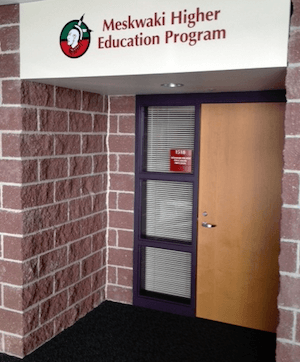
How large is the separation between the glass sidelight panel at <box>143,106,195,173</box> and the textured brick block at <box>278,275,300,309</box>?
57.7 inches

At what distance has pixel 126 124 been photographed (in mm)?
3494

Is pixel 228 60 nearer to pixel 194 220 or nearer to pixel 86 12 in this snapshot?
pixel 86 12

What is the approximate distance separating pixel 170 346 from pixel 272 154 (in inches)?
62.1

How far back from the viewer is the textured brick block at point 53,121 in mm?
2795

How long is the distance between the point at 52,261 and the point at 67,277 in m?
0.25

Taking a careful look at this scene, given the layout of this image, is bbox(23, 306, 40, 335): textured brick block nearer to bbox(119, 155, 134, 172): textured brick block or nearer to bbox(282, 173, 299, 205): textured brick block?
bbox(119, 155, 134, 172): textured brick block

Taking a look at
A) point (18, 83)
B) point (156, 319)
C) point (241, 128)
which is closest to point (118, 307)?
point (156, 319)

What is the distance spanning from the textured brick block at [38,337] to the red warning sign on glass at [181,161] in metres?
1.52

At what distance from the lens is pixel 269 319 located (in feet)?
10.5

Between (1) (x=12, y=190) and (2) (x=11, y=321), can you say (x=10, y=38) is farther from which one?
(2) (x=11, y=321)

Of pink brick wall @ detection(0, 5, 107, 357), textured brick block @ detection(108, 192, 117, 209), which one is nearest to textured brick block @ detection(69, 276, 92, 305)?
pink brick wall @ detection(0, 5, 107, 357)

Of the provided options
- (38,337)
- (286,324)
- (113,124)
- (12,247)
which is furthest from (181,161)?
(38,337)

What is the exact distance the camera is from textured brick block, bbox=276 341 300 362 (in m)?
2.17

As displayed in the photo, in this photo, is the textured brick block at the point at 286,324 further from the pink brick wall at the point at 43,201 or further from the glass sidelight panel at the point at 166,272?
the pink brick wall at the point at 43,201
